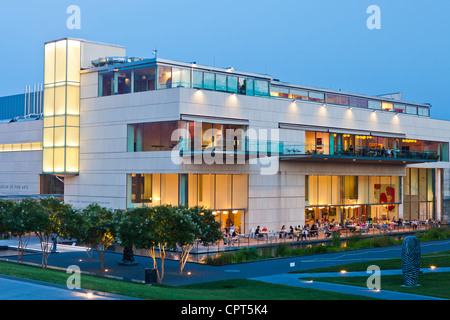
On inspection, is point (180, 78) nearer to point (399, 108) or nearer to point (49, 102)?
point (49, 102)

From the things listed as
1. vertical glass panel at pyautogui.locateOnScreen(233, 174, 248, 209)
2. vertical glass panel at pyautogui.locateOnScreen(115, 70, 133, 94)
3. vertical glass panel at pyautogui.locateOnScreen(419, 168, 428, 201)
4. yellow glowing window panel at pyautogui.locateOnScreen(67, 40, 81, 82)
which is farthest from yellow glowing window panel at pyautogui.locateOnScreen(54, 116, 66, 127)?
vertical glass panel at pyautogui.locateOnScreen(419, 168, 428, 201)

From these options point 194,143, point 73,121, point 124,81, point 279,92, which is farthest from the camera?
point 279,92

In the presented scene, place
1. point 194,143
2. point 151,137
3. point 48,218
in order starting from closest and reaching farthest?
point 48,218, point 194,143, point 151,137

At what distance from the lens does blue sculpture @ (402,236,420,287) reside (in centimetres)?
2302

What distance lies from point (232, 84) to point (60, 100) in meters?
14.8

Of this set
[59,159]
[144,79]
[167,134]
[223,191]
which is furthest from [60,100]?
[223,191]

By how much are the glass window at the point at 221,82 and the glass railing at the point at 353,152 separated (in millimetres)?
7346

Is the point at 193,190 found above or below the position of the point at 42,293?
above

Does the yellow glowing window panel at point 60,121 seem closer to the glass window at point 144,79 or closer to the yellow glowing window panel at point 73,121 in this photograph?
the yellow glowing window panel at point 73,121

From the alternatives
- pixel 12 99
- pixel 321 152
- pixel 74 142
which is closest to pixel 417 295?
pixel 321 152

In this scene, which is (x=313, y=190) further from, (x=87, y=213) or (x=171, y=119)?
(x=87, y=213)

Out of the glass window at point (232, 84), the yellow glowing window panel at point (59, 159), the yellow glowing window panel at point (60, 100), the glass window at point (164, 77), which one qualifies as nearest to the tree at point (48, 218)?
the glass window at point (164, 77)

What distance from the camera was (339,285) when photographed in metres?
23.8

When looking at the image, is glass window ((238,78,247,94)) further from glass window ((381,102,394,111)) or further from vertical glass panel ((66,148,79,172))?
glass window ((381,102,394,111))
